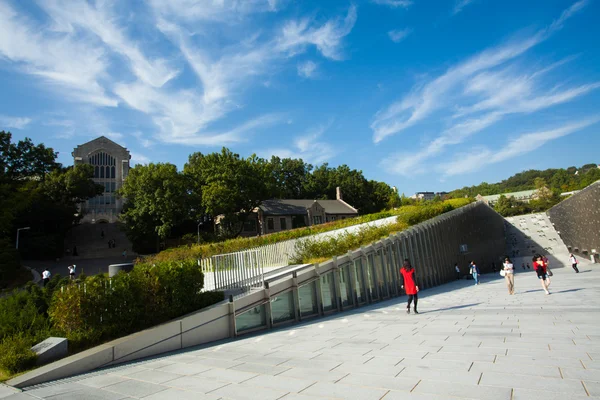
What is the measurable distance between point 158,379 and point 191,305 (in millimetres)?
3828

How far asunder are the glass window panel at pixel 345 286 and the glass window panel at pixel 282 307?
2.78 m

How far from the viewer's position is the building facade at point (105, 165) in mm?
71000

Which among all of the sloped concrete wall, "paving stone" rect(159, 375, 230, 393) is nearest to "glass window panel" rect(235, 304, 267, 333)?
"paving stone" rect(159, 375, 230, 393)

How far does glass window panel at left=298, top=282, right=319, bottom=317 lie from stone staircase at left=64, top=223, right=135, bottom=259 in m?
41.5

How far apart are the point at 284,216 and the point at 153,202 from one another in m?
20.1

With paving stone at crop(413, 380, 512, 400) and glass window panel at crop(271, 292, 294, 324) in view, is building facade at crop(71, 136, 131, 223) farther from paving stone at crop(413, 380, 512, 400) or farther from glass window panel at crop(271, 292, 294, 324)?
paving stone at crop(413, 380, 512, 400)

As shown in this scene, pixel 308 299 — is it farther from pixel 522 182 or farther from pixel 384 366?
pixel 522 182

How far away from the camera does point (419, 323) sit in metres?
9.21


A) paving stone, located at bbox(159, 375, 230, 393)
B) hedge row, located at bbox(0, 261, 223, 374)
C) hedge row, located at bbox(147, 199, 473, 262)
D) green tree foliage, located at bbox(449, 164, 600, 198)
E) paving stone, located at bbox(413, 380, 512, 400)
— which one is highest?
green tree foliage, located at bbox(449, 164, 600, 198)

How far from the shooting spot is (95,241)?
2012 inches

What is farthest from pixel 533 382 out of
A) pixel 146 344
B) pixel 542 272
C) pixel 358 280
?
pixel 542 272

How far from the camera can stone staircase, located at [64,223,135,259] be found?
4628 centimetres

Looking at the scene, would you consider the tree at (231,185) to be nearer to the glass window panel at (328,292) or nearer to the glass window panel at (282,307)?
the glass window panel at (328,292)

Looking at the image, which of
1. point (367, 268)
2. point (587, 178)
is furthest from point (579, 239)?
point (587, 178)
